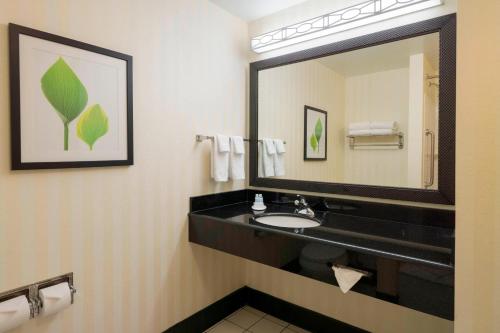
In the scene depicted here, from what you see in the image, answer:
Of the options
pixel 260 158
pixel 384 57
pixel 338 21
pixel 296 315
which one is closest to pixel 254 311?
pixel 296 315

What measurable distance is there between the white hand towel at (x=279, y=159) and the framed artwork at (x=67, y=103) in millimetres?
1040

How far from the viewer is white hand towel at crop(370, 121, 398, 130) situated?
1646 millimetres

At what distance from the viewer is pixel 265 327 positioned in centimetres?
204

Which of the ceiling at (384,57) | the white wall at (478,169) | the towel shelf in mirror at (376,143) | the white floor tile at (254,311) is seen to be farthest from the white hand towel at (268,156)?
the white wall at (478,169)

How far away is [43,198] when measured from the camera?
1.24 m

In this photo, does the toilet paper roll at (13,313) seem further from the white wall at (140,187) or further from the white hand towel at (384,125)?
the white hand towel at (384,125)

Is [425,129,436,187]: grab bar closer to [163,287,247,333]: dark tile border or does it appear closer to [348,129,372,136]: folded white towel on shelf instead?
[348,129,372,136]: folded white towel on shelf

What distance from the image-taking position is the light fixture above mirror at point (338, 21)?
1.51 metres

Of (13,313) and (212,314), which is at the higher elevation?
(13,313)

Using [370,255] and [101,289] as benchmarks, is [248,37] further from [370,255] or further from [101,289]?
[101,289]

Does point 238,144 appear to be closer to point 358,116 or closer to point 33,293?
point 358,116

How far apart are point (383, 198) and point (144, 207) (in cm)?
137

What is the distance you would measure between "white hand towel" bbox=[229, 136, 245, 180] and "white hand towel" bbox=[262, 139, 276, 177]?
0.65 ft

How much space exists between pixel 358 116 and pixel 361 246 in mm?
888
